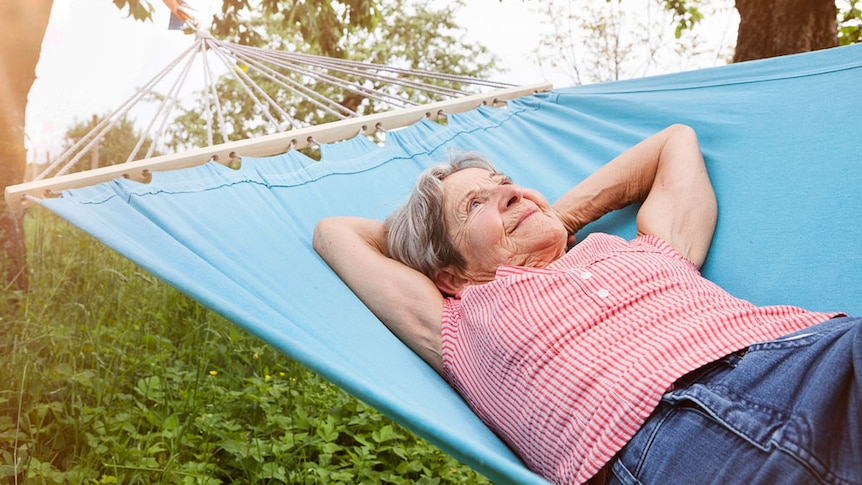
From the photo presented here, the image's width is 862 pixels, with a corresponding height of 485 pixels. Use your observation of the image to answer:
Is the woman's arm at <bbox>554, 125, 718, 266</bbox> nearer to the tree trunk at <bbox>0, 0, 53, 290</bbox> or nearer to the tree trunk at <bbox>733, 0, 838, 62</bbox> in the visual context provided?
the tree trunk at <bbox>733, 0, 838, 62</bbox>

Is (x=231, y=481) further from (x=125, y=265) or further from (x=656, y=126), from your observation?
(x=125, y=265)

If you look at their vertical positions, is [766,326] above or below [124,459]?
above

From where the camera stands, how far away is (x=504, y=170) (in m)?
2.12

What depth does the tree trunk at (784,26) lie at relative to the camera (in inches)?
119

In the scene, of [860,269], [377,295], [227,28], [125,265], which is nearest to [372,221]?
[377,295]

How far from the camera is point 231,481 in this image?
6.88 ft

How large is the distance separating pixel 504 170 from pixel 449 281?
0.57 m

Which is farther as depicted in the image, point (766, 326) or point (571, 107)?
point (571, 107)

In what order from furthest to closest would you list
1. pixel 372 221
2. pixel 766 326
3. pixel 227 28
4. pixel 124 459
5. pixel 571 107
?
pixel 227 28, pixel 571 107, pixel 124 459, pixel 372 221, pixel 766 326

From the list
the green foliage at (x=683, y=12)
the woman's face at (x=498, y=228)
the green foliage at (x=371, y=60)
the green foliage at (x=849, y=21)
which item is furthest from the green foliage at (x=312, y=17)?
the green foliage at (x=371, y=60)

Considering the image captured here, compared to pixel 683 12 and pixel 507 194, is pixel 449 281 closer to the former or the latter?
pixel 507 194

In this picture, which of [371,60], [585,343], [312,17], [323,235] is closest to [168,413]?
[323,235]

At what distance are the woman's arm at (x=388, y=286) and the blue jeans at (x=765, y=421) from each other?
48 centimetres

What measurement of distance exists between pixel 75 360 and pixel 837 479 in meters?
2.33
